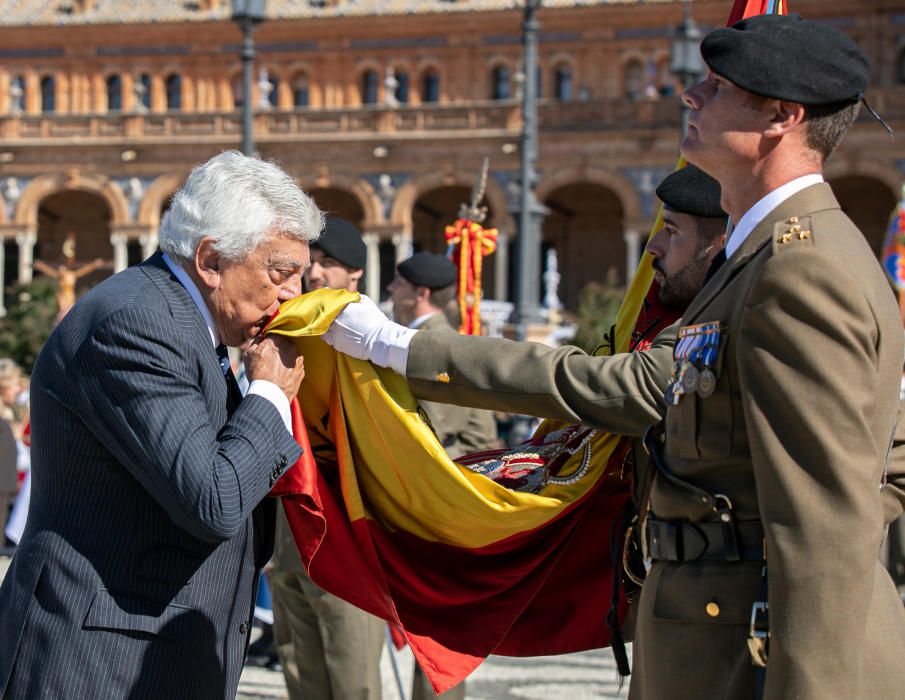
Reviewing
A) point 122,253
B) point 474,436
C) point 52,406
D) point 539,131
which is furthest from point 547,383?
point 122,253

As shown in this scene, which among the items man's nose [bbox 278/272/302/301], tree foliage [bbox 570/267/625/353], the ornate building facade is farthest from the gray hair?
the ornate building facade

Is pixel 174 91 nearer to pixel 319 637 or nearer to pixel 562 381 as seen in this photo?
pixel 319 637

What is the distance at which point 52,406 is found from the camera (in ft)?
8.61

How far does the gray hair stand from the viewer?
8.93ft

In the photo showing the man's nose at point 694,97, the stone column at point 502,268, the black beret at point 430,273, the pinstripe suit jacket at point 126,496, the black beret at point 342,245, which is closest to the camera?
the man's nose at point 694,97

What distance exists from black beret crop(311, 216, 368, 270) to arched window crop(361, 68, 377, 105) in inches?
1526

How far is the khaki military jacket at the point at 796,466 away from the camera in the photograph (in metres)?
2.04

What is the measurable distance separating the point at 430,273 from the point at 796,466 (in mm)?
3752

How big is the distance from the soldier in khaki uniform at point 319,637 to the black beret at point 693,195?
1.79 meters

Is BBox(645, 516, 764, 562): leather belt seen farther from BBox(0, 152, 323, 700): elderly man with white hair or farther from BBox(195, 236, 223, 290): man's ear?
BBox(195, 236, 223, 290): man's ear

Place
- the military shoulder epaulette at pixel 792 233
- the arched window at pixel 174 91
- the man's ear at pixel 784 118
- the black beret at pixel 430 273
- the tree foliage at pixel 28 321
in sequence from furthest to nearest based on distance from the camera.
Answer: the arched window at pixel 174 91, the tree foliage at pixel 28 321, the black beret at pixel 430 273, the man's ear at pixel 784 118, the military shoulder epaulette at pixel 792 233

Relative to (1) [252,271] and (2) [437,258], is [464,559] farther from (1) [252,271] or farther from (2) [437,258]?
(2) [437,258]

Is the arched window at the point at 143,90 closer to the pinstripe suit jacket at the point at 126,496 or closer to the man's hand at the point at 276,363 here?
the man's hand at the point at 276,363

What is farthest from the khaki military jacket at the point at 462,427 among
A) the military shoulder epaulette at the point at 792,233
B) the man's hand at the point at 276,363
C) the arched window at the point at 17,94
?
the arched window at the point at 17,94
